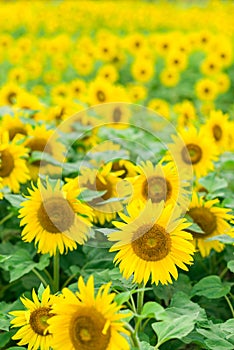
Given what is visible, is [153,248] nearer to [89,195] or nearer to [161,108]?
[89,195]

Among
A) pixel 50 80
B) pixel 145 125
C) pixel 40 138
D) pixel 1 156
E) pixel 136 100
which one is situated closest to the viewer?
pixel 1 156

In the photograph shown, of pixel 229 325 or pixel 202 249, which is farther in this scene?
pixel 202 249

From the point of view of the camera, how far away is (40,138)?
3377 millimetres

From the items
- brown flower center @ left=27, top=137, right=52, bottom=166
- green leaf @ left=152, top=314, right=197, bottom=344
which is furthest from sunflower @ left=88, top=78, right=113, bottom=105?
green leaf @ left=152, top=314, right=197, bottom=344

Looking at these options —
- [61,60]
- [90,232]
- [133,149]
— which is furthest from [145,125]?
[61,60]

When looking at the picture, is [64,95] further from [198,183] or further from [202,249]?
[202,249]

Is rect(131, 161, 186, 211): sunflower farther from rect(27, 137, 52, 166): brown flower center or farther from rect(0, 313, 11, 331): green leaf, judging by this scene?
rect(27, 137, 52, 166): brown flower center

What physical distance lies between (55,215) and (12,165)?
61cm

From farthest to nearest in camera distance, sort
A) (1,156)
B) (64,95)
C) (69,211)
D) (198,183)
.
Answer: (64,95)
(198,183)
(1,156)
(69,211)

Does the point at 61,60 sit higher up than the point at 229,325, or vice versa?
the point at 61,60

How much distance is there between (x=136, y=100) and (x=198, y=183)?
250 centimetres

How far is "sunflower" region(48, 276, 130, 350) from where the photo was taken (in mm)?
1626

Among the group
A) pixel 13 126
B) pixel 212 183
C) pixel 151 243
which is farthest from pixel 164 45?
pixel 151 243

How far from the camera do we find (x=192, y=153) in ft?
10.8
